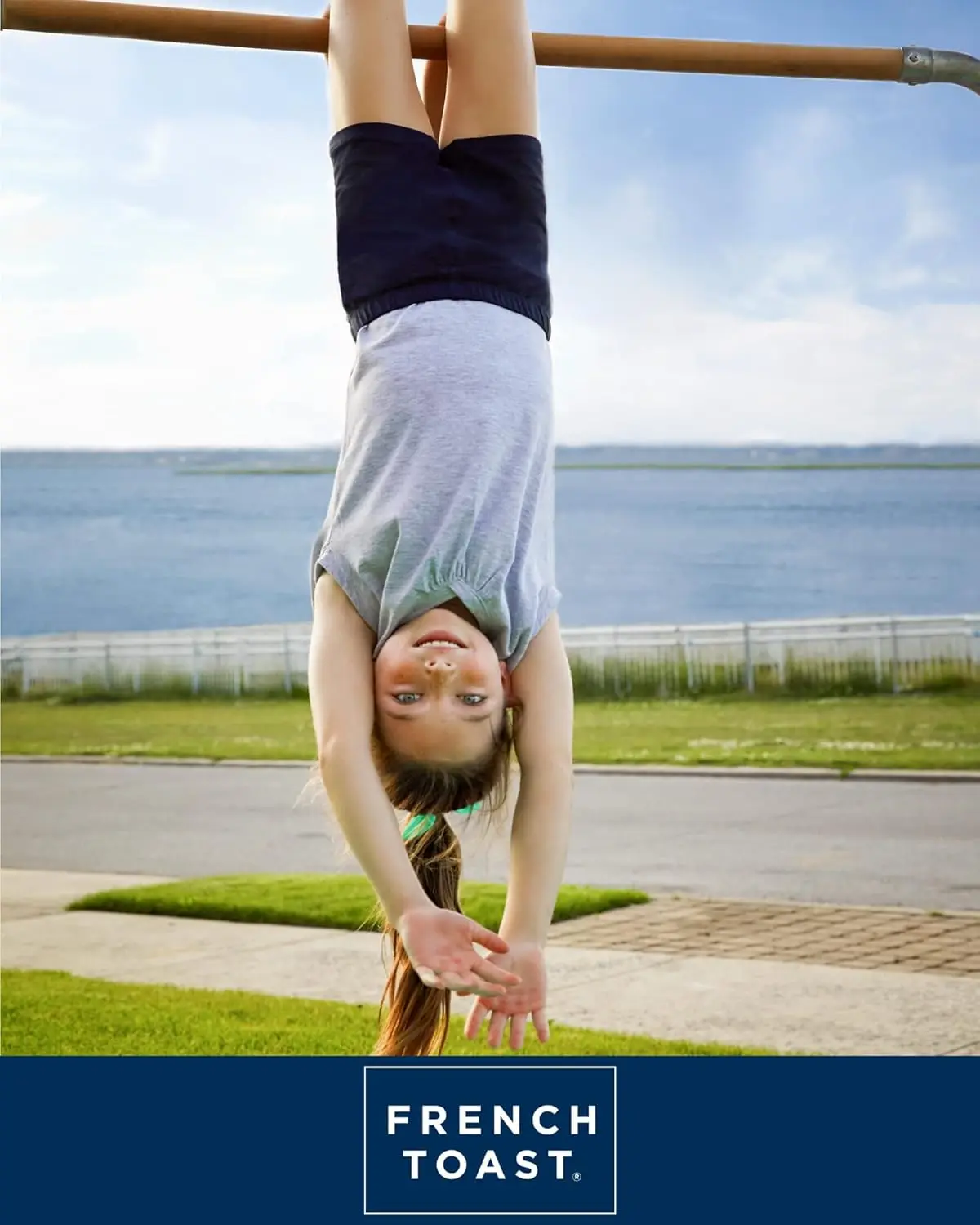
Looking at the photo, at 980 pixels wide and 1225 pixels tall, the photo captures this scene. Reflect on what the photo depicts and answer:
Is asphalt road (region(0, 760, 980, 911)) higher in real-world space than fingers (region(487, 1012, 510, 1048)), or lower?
lower

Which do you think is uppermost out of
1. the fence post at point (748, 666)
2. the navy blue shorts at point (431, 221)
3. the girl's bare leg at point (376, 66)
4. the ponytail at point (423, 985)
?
the girl's bare leg at point (376, 66)

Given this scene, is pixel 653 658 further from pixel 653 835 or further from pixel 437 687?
pixel 437 687

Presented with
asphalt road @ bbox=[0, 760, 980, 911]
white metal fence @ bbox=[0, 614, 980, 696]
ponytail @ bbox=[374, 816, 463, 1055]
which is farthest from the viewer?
white metal fence @ bbox=[0, 614, 980, 696]

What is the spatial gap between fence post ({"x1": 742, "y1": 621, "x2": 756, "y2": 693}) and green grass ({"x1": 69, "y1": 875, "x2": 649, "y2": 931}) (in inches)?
441

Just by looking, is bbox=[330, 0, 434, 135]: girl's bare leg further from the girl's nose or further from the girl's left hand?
the girl's left hand

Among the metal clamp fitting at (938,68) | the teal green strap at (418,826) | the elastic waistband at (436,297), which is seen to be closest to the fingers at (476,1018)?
the teal green strap at (418,826)

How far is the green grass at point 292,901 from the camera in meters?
8.67

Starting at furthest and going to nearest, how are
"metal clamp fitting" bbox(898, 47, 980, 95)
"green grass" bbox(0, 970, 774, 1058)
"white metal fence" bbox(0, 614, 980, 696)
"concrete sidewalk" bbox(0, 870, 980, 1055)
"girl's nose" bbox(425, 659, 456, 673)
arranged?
"white metal fence" bbox(0, 614, 980, 696), "concrete sidewalk" bbox(0, 870, 980, 1055), "green grass" bbox(0, 970, 774, 1058), "metal clamp fitting" bbox(898, 47, 980, 95), "girl's nose" bbox(425, 659, 456, 673)

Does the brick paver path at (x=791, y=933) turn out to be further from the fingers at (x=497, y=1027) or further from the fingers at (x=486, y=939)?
the fingers at (x=486, y=939)

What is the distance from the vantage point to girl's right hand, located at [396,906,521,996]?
9.08 feet

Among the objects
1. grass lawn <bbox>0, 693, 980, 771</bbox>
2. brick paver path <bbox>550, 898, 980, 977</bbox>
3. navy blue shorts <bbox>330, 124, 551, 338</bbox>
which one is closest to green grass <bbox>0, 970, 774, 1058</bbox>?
brick paver path <bbox>550, 898, 980, 977</bbox>

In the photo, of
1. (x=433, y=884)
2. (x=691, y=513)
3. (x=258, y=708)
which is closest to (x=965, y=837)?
(x=433, y=884)

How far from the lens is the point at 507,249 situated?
3.21 metres
